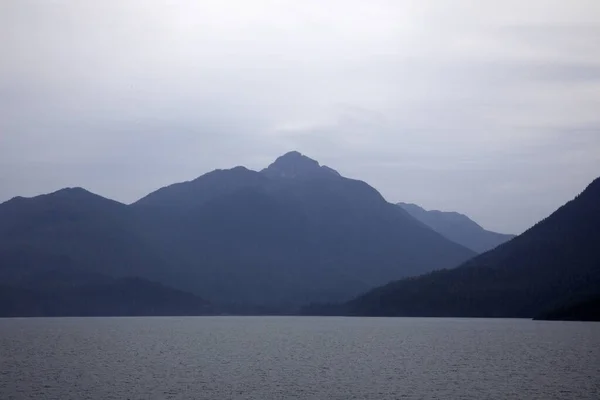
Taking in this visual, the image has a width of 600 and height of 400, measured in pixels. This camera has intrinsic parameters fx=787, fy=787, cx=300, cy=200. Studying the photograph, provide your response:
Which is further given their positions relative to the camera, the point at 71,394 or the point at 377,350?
the point at 377,350

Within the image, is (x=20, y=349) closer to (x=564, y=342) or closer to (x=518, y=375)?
(x=518, y=375)

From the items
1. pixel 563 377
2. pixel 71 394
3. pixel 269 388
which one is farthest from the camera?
pixel 563 377

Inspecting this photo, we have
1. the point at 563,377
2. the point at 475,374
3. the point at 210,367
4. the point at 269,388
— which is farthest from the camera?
the point at 210,367

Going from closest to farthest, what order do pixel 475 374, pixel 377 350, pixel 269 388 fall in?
pixel 269 388 → pixel 475 374 → pixel 377 350

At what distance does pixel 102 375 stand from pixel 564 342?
4618 inches

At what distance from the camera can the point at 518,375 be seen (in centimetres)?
12075

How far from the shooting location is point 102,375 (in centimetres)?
12412

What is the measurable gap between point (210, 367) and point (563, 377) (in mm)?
58917

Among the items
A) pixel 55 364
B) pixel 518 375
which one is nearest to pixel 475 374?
pixel 518 375

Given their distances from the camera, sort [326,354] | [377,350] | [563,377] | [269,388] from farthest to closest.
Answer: [377,350], [326,354], [563,377], [269,388]

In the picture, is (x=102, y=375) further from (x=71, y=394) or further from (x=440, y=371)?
(x=440, y=371)

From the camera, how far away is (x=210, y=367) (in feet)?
452

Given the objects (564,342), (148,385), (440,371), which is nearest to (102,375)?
(148,385)

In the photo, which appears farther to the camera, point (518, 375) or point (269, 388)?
point (518, 375)
